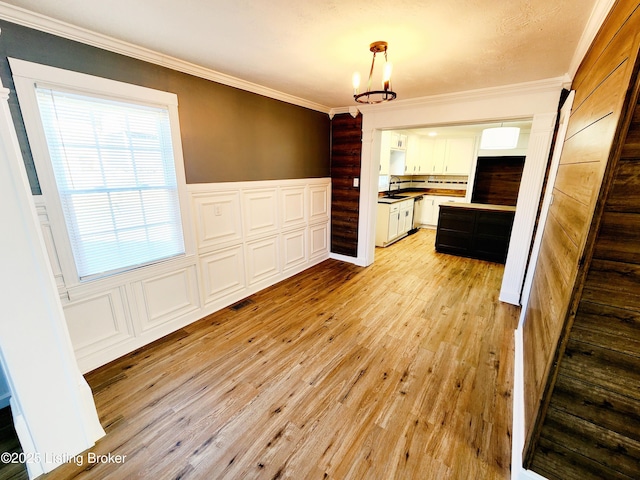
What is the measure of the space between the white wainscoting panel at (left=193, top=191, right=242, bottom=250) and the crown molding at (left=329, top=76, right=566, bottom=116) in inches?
91.9

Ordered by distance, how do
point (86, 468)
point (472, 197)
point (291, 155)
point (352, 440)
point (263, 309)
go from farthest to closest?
point (472, 197), point (291, 155), point (263, 309), point (352, 440), point (86, 468)

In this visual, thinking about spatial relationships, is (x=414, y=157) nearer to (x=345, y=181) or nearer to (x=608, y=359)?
(x=345, y=181)

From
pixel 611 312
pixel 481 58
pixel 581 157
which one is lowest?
pixel 611 312

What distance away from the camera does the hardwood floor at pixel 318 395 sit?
4.83 ft

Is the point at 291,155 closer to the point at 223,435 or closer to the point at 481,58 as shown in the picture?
the point at 481,58

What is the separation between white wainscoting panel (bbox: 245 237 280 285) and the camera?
132 inches

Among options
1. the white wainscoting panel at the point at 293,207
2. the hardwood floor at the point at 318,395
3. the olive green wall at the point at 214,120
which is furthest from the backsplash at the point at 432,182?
the hardwood floor at the point at 318,395

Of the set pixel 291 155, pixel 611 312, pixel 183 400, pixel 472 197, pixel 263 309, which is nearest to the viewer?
pixel 611 312

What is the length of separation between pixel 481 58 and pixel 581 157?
1206 millimetres

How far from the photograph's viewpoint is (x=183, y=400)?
6.13 feet

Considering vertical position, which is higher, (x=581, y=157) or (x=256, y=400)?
(x=581, y=157)

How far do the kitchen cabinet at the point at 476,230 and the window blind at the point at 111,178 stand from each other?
14.5ft

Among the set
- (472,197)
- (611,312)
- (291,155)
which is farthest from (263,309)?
(472,197)

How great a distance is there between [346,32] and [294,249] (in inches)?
109
